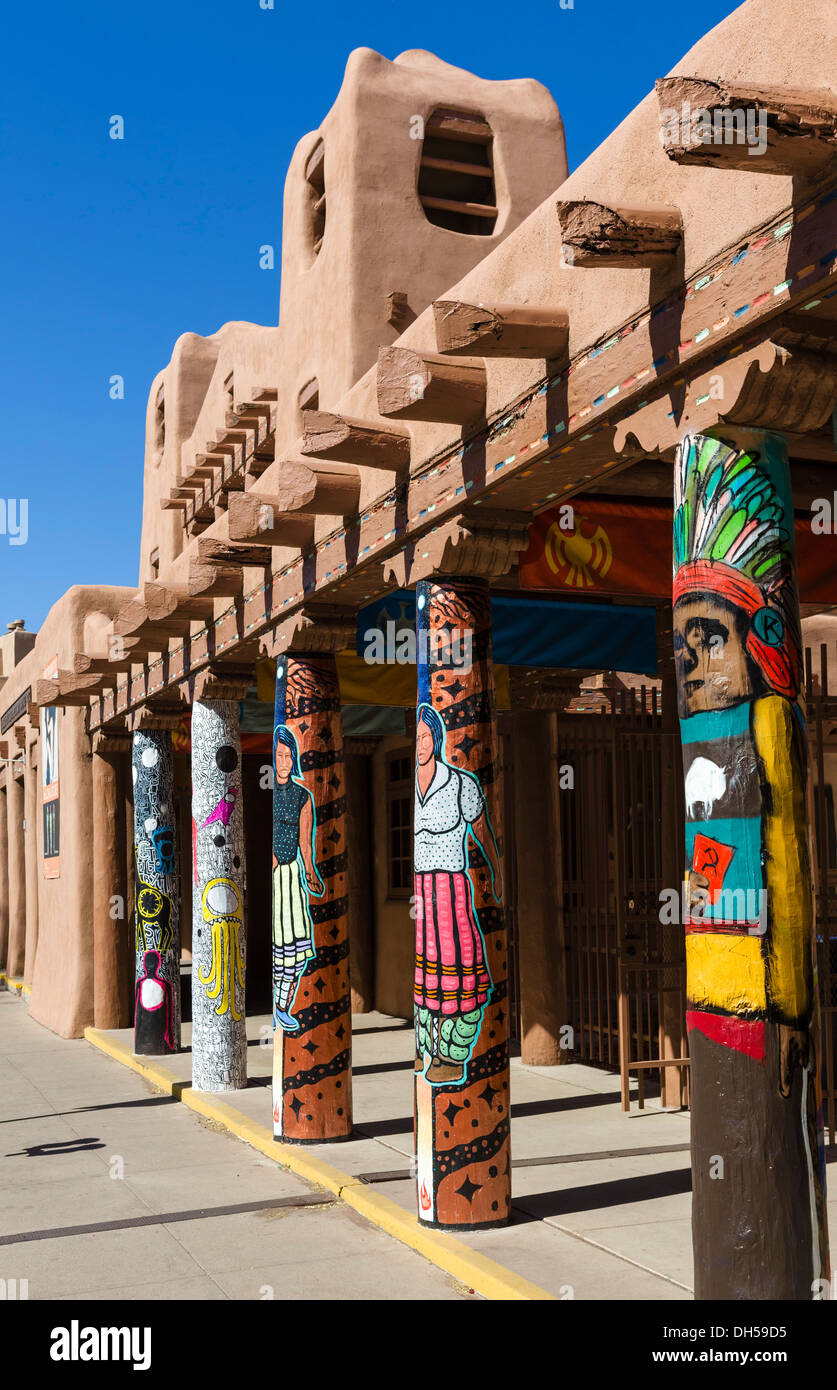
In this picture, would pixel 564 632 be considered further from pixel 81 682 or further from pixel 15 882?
pixel 15 882

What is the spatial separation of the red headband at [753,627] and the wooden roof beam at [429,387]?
182 centimetres

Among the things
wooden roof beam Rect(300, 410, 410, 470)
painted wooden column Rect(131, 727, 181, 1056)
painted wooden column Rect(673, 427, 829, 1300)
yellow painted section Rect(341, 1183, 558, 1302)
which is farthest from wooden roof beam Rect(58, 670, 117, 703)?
painted wooden column Rect(673, 427, 829, 1300)

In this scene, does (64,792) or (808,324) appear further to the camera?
(64,792)

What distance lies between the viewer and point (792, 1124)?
4.29 metres

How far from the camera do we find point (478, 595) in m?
6.76

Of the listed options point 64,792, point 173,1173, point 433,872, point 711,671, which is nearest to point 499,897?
point 433,872

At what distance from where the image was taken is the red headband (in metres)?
4.48

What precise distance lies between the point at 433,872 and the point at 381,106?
5.30m

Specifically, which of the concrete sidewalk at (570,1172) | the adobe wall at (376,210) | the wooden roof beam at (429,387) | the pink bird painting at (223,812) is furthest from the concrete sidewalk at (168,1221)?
the adobe wall at (376,210)

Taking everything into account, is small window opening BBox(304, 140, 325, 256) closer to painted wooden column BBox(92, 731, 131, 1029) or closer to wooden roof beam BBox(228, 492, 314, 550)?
wooden roof beam BBox(228, 492, 314, 550)

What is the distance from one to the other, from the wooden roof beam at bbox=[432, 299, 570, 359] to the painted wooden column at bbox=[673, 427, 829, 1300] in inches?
40.1

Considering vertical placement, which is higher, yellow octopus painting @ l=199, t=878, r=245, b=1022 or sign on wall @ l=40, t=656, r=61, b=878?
sign on wall @ l=40, t=656, r=61, b=878

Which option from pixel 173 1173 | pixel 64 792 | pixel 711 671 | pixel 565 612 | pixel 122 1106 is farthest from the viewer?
pixel 64 792

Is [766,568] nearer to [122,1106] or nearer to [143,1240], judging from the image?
[143,1240]
